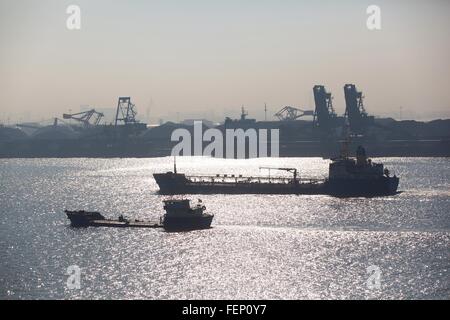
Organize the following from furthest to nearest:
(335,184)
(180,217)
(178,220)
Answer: (335,184) < (180,217) < (178,220)

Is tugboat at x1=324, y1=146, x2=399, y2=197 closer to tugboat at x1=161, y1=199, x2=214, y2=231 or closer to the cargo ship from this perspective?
the cargo ship

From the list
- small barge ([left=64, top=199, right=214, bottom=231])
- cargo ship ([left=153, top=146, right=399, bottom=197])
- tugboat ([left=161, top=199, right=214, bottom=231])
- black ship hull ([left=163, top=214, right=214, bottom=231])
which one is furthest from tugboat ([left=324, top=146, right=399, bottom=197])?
tugboat ([left=161, top=199, right=214, bottom=231])

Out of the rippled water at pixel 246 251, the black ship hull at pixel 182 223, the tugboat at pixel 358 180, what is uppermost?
the tugboat at pixel 358 180

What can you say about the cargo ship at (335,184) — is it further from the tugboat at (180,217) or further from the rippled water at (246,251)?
the tugboat at (180,217)

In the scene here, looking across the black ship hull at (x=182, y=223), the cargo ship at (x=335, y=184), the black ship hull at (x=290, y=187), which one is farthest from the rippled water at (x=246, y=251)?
the cargo ship at (x=335, y=184)

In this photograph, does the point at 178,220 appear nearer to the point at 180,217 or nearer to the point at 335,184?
the point at 180,217

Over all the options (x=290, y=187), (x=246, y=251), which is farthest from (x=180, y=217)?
(x=290, y=187)

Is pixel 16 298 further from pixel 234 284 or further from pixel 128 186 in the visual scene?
pixel 128 186

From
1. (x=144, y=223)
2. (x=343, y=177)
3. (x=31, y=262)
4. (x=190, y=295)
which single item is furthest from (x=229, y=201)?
(x=190, y=295)
